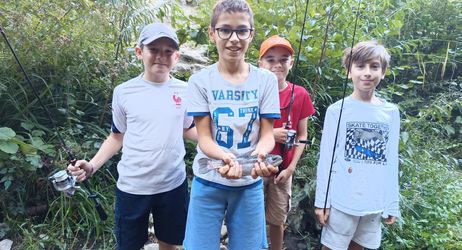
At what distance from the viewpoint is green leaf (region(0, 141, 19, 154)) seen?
277cm

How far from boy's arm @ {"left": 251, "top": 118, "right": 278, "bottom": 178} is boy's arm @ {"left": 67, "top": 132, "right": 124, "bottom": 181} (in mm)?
1034

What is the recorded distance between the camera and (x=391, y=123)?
233cm

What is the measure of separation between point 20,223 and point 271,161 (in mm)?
2534

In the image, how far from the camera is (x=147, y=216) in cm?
229

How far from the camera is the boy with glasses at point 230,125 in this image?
5.80 feet

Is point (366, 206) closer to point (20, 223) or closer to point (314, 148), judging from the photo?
point (314, 148)

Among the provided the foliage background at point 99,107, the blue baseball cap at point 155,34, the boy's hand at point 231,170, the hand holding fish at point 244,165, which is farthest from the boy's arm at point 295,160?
the blue baseball cap at point 155,34

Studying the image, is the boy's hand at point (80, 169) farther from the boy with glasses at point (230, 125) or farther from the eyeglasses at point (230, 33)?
the eyeglasses at point (230, 33)

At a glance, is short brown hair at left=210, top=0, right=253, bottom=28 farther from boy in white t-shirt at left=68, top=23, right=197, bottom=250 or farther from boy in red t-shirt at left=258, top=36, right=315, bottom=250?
boy in red t-shirt at left=258, top=36, right=315, bottom=250

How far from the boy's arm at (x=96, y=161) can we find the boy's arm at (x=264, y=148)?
40.7 inches

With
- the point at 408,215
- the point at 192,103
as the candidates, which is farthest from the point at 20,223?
the point at 408,215

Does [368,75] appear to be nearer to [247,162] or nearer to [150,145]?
[247,162]

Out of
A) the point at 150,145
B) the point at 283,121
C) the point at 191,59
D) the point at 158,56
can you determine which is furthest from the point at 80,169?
the point at 191,59

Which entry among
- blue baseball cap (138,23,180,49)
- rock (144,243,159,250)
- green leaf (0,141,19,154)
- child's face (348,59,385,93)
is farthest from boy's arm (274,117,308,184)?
green leaf (0,141,19,154)
